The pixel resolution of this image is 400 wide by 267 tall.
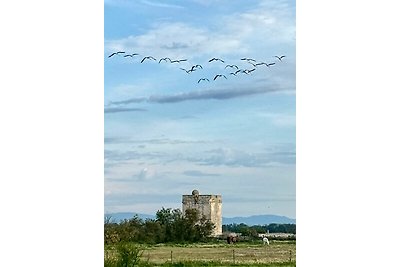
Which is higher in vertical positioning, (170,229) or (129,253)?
(170,229)

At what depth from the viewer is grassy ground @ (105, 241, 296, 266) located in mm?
4531

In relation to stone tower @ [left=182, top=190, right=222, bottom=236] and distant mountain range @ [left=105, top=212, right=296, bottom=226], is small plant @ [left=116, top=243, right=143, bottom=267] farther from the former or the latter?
stone tower @ [left=182, top=190, right=222, bottom=236]

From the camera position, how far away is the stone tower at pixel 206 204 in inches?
177

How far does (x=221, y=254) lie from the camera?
457 centimetres

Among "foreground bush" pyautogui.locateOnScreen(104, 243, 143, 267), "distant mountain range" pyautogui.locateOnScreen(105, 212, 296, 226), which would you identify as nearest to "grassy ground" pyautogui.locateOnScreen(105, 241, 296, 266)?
"foreground bush" pyautogui.locateOnScreen(104, 243, 143, 267)

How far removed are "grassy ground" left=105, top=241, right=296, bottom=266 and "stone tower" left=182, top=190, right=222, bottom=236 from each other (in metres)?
0.13

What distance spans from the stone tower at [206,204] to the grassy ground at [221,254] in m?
0.13

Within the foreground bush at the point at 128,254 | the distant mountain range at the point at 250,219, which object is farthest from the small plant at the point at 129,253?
the distant mountain range at the point at 250,219

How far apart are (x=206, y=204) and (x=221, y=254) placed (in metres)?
0.31

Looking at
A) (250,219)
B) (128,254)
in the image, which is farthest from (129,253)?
(250,219)

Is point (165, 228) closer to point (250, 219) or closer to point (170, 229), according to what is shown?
point (170, 229)
